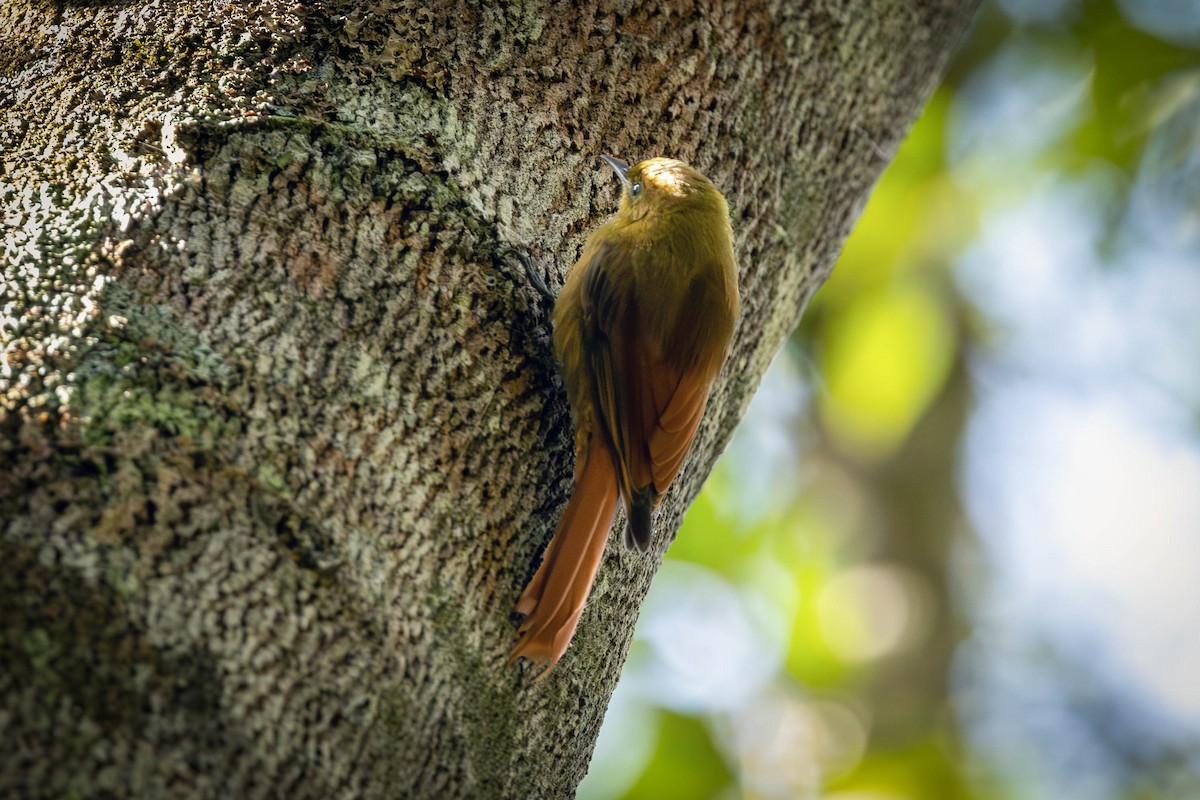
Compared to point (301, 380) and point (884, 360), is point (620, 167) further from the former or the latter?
point (884, 360)

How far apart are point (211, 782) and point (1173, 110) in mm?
4573

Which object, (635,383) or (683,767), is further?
(683,767)

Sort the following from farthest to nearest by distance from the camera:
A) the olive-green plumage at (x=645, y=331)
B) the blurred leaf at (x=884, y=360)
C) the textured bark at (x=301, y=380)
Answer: the blurred leaf at (x=884, y=360)
the olive-green plumage at (x=645, y=331)
the textured bark at (x=301, y=380)

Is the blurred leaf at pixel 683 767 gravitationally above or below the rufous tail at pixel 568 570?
below

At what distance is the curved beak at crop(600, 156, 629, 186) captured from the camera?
6.99 feet

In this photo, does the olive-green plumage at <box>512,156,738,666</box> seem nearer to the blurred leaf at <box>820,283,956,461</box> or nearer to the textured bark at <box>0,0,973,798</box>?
the textured bark at <box>0,0,973,798</box>

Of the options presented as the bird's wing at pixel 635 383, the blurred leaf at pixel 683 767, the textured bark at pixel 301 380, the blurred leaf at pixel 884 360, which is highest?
the textured bark at pixel 301 380

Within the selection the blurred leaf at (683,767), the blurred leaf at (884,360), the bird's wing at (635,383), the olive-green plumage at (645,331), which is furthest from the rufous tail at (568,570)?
the blurred leaf at (884,360)

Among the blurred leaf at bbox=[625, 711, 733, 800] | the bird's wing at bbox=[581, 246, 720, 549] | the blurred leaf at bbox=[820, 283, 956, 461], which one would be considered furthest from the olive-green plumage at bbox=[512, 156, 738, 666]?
the blurred leaf at bbox=[820, 283, 956, 461]

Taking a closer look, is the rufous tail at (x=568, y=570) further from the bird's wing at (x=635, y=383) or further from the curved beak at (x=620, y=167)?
the curved beak at (x=620, y=167)

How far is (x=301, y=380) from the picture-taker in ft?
4.85

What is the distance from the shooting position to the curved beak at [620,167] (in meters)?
2.13

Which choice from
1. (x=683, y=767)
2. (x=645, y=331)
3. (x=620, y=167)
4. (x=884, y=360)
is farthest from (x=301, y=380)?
(x=884, y=360)

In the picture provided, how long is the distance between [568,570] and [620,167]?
0.89 meters
